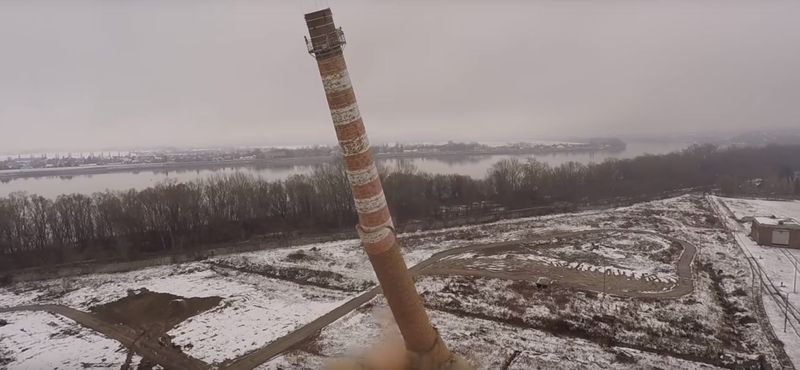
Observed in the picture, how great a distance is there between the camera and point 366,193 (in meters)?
8.43

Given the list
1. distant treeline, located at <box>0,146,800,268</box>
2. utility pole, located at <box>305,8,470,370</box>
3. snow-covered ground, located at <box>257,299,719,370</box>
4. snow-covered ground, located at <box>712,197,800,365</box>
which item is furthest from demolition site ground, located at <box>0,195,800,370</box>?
distant treeline, located at <box>0,146,800,268</box>

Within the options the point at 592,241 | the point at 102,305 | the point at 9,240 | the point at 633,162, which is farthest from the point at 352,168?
the point at 633,162

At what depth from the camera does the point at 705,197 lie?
164ft

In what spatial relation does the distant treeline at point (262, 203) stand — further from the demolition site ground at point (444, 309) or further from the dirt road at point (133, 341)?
the dirt road at point (133, 341)

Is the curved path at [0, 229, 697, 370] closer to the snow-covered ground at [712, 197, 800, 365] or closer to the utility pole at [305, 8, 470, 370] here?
the snow-covered ground at [712, 197, 800, 365]

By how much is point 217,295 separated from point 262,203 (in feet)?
66.3

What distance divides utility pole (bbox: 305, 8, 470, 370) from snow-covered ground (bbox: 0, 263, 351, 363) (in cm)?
1042

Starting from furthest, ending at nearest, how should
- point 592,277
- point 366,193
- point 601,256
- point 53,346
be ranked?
point 601,256 < point 592,277 < point 53,346 < point 366,193

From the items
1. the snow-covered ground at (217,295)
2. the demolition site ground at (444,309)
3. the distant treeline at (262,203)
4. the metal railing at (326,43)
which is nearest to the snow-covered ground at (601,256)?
the demolition site ground at (444,309)

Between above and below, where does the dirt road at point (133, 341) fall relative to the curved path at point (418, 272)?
above

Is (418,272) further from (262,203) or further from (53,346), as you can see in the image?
(262,203)

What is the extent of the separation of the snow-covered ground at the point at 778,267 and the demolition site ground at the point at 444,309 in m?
0.45

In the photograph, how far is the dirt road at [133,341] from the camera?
52.5 ft

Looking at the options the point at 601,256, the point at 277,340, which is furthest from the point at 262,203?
the point at 601,256
